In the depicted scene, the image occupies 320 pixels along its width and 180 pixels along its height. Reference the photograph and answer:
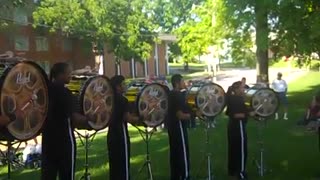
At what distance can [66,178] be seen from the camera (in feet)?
23.8

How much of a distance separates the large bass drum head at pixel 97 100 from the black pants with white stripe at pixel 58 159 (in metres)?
0.65

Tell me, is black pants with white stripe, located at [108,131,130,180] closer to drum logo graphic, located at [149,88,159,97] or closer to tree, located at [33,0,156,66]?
drum logo graphic, located at [149,88,159,97]

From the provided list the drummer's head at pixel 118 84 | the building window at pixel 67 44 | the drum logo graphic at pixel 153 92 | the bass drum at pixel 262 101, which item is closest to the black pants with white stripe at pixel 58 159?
the drummer's head at pixel 118 84

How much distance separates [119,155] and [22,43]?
40.4m

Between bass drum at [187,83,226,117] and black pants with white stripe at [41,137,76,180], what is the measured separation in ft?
10.1

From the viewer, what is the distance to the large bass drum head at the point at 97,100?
7748 mm

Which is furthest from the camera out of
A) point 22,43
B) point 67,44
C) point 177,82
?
point 67,44

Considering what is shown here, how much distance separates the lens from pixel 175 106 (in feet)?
29.9

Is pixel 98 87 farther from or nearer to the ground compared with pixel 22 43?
nearer to the ground

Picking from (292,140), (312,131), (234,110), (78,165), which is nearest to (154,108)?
(234,110)

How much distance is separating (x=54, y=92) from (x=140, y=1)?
45.0 m

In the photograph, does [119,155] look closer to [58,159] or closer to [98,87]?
[98,87]

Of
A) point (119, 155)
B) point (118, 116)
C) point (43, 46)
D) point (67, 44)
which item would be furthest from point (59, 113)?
point (67, 44)

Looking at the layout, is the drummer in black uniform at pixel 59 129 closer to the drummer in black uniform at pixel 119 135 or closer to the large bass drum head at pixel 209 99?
the drummer in black uniform at pixel 119 135
